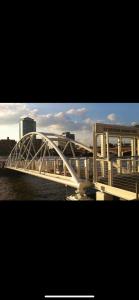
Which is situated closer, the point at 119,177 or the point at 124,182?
the point at 124,182

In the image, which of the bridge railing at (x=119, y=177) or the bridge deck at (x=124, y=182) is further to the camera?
the bridge deck at (x=124, y=182)

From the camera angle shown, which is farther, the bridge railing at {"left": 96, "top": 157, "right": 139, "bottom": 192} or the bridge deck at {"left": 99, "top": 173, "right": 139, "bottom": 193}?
the bridge deck at {"left": 99, "top": 173, "right": 139, "bottom": 193}
